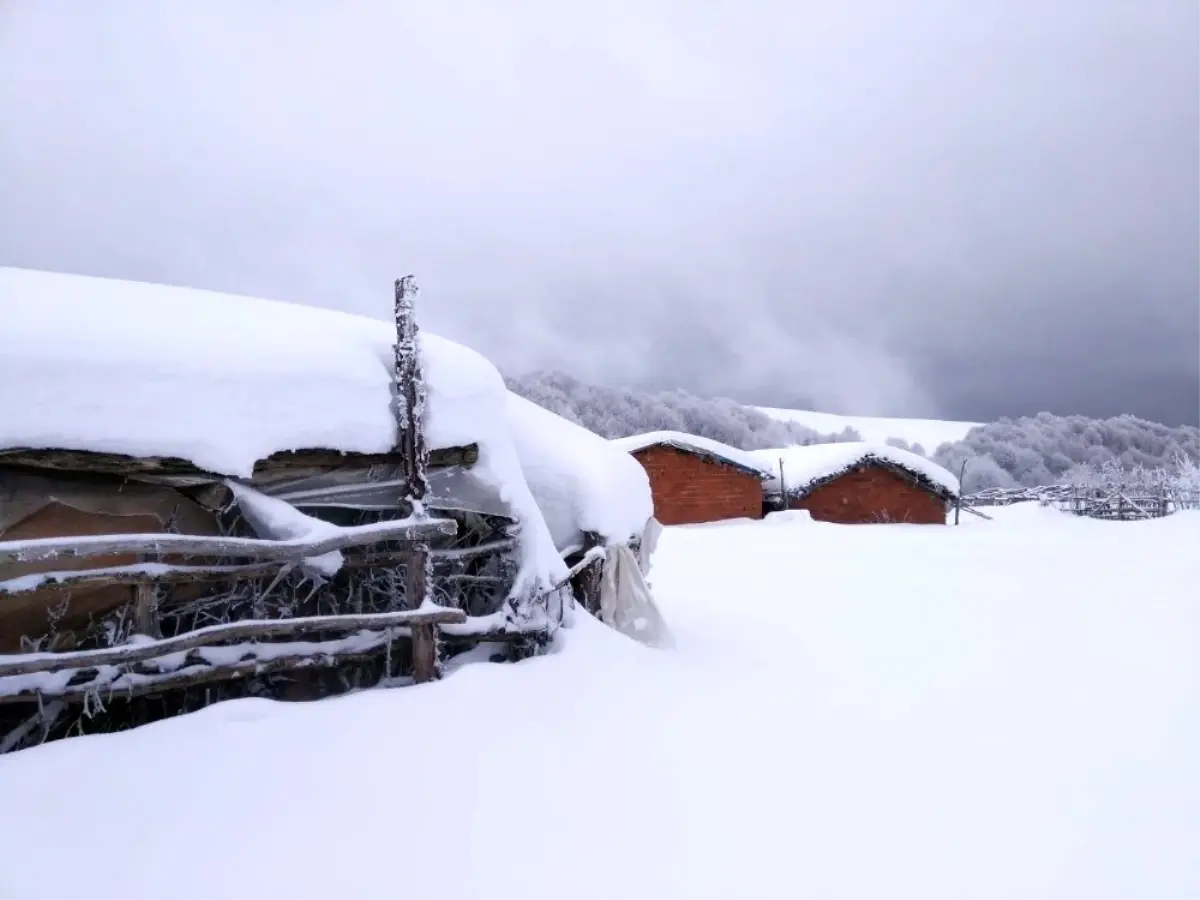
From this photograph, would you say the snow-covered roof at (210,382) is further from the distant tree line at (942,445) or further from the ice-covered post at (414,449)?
the distant tree line at (942,445)

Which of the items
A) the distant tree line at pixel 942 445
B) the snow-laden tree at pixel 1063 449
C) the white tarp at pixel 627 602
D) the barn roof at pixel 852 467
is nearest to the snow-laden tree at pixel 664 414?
the distant tree line at pixel 942 445

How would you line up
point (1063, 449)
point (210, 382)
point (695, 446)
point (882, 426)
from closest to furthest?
point (210, 382)
point (695, 446)
point (1063, 449)
point (882, 426)

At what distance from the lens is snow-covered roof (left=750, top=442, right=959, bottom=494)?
85.3 ft

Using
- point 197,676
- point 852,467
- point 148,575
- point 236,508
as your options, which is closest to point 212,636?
point 197,676

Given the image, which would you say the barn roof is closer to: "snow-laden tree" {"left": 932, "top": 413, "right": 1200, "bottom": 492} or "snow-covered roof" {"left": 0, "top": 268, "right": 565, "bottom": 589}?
"snow-laden tree" {"left": 932, "top": 413, "right": 1200, "bottom": 492}

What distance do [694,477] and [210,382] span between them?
860 inches

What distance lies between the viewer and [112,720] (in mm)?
3564

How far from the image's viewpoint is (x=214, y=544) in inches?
137

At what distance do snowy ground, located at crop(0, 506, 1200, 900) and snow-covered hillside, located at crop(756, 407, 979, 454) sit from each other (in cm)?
5514

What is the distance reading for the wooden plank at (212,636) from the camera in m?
3.00

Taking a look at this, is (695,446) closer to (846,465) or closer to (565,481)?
(846,465)

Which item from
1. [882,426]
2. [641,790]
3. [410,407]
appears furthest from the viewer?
[882,426]

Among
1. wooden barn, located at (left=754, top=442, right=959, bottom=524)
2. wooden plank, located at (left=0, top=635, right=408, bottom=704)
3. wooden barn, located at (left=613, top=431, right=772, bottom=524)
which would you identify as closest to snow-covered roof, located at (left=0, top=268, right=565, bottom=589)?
wooden plank, located at (left=0, top=635, right=408, bottom=704)

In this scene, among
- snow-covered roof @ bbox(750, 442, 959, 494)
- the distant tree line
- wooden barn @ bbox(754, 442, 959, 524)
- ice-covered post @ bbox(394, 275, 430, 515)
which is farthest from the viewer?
the distant tree line
